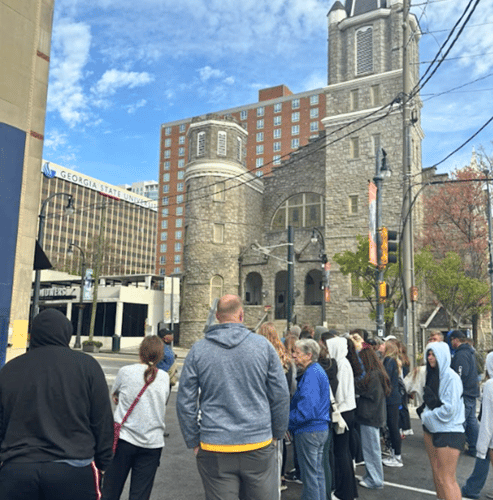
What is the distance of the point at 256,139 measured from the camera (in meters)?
86.9

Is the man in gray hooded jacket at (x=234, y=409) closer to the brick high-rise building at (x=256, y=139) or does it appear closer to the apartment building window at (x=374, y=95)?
the apartment building window at (x=374, y=95)

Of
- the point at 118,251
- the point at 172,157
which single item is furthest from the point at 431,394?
the point at 118,251

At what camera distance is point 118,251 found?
121875mm


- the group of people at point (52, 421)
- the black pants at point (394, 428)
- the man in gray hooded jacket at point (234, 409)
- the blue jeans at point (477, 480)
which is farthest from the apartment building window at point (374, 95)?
the group of people at point (52, 421)

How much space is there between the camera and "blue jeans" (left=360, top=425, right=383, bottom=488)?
21.3ft

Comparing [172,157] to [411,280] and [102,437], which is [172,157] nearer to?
[411,280]

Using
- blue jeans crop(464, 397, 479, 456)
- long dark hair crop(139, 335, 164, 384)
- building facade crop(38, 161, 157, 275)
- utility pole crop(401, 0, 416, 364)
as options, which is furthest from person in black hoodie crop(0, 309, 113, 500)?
Result: building facade crop(38, 161, 157, 275)

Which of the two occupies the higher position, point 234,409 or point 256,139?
point 256,139

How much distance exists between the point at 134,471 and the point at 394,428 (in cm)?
447

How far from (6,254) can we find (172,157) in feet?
277

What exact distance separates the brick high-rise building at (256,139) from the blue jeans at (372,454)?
247ft

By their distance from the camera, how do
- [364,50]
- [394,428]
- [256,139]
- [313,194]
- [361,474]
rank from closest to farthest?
1. [361,474]
2. [394,428]
3. [364,50]
4. [313,194]
5. [256,139]

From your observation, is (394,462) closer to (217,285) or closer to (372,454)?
(372,454)

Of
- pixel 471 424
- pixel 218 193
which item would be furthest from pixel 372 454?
pixel 218 193
